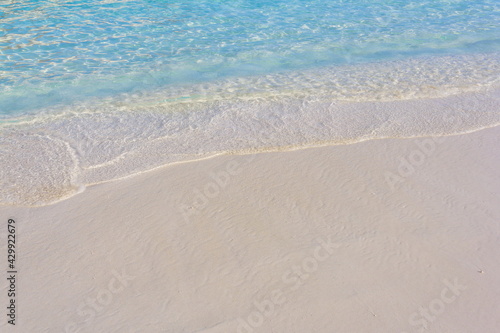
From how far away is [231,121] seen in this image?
6.39m

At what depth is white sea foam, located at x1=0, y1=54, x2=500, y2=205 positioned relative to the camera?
534 centimetres

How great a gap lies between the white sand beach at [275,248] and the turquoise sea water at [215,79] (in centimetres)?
58

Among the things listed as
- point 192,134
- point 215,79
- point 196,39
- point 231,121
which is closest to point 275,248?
point 192,134

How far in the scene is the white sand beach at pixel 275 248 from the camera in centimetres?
351

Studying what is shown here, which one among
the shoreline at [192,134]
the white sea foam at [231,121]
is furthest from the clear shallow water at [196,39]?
the shoreline at [192,134]

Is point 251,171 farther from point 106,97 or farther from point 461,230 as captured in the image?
point 106,97

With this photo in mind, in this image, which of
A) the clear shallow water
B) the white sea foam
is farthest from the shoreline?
the clear shallow water

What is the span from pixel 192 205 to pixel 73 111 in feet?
10.3

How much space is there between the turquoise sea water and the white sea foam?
2cm

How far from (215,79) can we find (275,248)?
4.48 metres

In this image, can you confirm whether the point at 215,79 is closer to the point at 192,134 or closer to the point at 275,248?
the point at 192,134

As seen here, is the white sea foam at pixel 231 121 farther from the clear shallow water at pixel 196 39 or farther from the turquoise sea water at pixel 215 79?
the clear shallow water at pixel 196 39

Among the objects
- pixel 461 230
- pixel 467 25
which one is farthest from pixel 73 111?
pixel 467 25

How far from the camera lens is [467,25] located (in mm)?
10898
